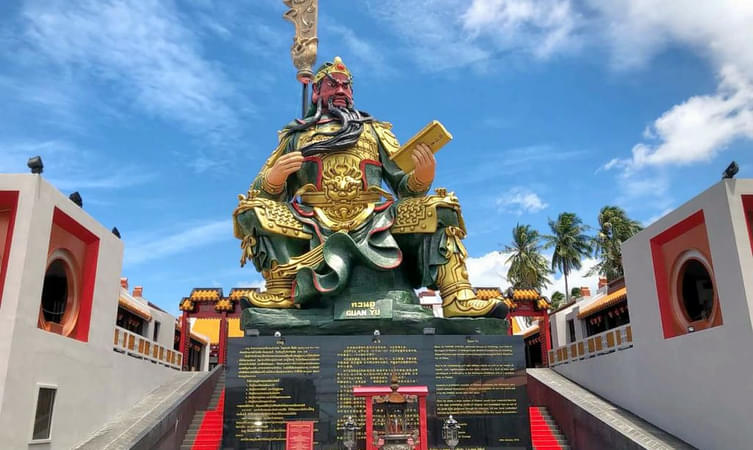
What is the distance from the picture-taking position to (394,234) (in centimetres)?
1061

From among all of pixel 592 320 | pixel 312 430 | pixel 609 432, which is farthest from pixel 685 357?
pixel 592 320

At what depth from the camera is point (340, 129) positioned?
11.5 m

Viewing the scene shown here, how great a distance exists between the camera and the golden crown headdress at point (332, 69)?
12.3 m

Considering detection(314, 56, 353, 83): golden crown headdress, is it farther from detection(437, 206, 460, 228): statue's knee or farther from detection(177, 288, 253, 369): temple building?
detection(177, 288, 253, 369): temple building

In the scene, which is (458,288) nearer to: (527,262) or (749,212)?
(749,212)

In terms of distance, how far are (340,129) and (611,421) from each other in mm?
6706

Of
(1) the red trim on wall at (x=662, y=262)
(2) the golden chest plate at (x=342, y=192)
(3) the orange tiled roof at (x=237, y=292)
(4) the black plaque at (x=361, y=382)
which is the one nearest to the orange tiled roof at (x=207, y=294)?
(3) the orange tiled roof at (x=237, y=292)

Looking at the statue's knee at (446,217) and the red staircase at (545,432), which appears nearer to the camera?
the red staircase at (545,432)

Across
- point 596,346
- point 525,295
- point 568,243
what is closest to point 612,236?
point 568,243

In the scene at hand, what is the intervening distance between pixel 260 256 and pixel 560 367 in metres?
Result: 7.81

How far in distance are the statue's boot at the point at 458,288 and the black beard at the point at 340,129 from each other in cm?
255

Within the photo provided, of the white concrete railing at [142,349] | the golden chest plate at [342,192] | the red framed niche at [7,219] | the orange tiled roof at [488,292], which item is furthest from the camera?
the orange tiled roof at [488,292]

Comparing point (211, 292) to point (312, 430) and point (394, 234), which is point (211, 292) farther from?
point (312, 430)

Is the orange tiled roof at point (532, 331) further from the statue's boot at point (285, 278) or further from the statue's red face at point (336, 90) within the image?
the statue's boot at point (285, 278)
